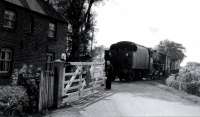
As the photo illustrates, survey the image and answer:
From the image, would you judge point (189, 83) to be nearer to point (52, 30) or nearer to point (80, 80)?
point (52, 30)

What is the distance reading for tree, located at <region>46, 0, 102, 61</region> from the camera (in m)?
35.1

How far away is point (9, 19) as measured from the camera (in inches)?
865

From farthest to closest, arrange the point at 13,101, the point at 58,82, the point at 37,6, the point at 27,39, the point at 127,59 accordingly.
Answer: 1. the point at 37,6
2. the point at 127,59
3. the point at 27,39
4. the point at 58,82
5. the point at 13,101

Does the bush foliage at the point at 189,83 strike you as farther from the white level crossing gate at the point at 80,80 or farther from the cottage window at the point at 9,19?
the cottage window at the point at 9,19

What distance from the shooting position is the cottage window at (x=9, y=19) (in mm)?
21656

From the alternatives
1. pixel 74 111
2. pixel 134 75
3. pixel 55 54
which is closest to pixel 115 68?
pixel 134 75

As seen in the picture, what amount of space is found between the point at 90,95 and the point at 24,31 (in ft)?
39.2

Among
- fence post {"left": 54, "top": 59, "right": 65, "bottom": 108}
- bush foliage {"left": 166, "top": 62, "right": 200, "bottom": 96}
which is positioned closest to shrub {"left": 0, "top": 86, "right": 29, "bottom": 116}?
fence post {"left": 54, "top": 59, "right": 65, "bottom": 108}

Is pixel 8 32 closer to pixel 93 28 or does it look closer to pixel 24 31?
pixel 24 31

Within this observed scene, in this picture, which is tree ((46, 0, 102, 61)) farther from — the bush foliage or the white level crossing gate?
the white level crossing gate

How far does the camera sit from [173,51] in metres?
126

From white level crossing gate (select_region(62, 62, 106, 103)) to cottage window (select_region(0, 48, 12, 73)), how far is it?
8.09 m

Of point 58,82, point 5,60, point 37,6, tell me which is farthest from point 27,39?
point 58,82

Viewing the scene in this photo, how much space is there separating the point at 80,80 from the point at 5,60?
11.0 m
